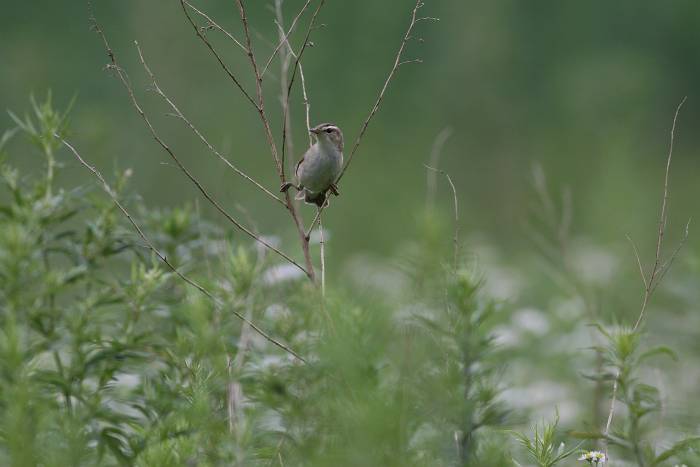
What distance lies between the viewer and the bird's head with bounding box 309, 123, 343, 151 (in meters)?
4.64

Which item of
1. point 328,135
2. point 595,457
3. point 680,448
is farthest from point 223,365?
point 328,135

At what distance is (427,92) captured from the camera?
71.8ft

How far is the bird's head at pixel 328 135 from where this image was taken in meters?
4.64

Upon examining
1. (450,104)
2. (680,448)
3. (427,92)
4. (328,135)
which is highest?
(427,92)

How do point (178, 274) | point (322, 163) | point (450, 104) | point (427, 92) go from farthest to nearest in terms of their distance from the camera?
point (427, 92) → point (450, 104) → point (322, 163) → point (178, 274)

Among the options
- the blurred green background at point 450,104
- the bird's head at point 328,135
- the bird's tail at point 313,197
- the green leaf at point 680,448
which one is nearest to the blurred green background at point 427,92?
the blurred green background at point 450,104

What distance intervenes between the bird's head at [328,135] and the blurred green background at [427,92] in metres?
6.19

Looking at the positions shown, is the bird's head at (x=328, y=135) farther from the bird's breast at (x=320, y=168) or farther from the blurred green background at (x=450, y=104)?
the blurred green background at (x=450, y=104)

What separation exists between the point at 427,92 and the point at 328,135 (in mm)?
17474

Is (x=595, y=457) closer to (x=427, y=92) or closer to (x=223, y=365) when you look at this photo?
(x=223, y=365)

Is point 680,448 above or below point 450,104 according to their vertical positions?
below

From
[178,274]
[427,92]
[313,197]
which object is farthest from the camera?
[427,92]

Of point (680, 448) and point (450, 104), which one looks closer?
point (680, 448)

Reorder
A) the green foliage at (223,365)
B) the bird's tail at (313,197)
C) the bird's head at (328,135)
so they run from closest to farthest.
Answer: the green foliage at (223,365) < the bird's head at (328,135) < the bird's tail at (313,197)
